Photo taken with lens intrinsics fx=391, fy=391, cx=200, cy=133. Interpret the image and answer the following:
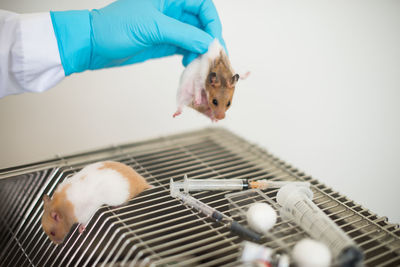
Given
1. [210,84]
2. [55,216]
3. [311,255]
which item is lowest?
[55,216]

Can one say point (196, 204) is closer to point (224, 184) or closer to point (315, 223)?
point (224, 184)

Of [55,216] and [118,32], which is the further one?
[118,32]

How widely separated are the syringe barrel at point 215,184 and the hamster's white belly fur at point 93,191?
0.71 ft

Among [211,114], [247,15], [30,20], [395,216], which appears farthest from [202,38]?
[395,216]

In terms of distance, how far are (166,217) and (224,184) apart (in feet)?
0.75

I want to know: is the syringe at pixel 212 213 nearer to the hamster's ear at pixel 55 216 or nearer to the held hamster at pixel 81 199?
the held hamster at pixel 81 199

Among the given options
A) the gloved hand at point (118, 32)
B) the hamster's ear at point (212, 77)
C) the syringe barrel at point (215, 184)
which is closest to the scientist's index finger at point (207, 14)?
the gloved hand at point (118, 32)

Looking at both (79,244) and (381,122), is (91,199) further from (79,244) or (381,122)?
(381,122)

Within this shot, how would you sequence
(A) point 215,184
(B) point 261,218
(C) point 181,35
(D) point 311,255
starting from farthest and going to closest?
(C) point 181,35 → (A) point 215,184 → (B) point 261,218 → (D) point 311,255

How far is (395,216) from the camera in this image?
6.70ft

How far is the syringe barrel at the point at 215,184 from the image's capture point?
4.30 ft

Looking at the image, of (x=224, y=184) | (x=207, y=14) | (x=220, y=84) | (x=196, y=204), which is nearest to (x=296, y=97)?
(x=207, y=14)

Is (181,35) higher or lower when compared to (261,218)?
higher

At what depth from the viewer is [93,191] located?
4.07ft
